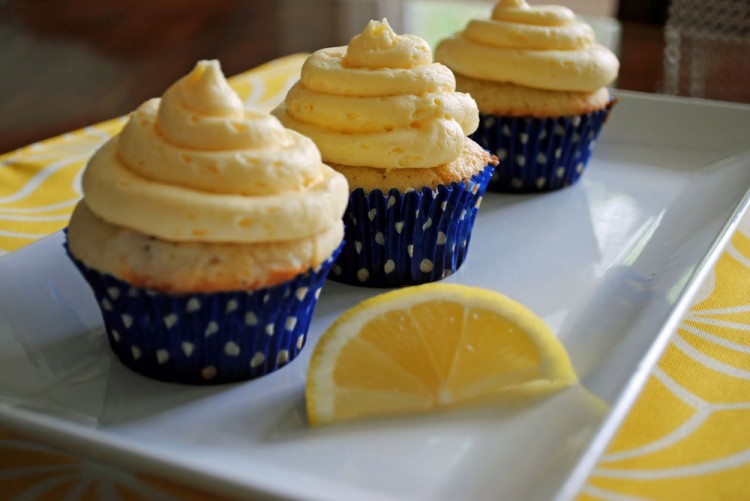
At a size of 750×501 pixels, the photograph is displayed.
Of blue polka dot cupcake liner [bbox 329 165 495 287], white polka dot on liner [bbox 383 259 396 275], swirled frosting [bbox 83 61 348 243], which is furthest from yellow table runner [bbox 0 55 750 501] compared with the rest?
white polka dot on liner [bbox 383 259 396 275]

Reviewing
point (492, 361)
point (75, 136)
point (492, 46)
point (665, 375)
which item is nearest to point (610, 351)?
point (665, 375)

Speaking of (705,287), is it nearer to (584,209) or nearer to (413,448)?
(584,209)

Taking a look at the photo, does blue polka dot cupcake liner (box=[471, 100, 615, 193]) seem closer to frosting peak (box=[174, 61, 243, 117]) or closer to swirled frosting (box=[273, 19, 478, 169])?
→ swirled frosting (box=[273, 19, 478, 169])

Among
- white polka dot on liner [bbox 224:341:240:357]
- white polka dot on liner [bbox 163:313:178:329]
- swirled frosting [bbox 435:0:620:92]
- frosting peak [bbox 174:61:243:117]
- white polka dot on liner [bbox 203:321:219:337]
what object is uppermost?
frosting peak [bbox 174:61:243:117]

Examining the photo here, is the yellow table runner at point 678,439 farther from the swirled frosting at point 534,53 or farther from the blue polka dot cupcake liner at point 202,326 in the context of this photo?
the swirled frosting at point 534,53

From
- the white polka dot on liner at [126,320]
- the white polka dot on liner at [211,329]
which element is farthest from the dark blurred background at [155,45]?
the white polka dot on liner at [211,329]
